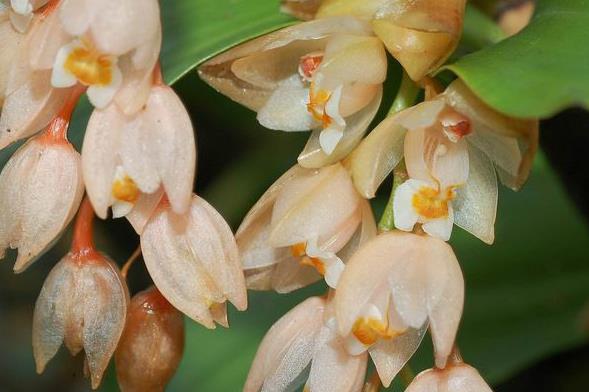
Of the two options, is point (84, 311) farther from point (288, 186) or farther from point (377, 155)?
point (377, 155)

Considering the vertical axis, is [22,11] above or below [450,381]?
above

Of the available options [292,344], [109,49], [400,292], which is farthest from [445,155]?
[109,49]

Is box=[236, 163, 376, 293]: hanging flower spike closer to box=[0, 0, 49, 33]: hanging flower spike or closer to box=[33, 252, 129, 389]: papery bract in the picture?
box=[33, 252, 129, 389]: papery bract

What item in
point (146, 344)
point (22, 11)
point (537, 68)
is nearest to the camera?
point (537, 68)

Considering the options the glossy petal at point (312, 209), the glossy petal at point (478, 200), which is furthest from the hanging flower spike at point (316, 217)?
the glossy petal at point (478, 200)

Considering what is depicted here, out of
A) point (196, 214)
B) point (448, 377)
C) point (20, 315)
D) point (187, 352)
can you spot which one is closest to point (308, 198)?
point (196, 214)

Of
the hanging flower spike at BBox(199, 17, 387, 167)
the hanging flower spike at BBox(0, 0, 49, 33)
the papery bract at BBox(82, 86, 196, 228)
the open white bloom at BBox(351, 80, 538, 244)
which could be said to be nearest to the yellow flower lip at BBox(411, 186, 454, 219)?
the open white bloom at BBox(351, 80, 538, 244)

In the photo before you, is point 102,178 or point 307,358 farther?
point 307,358
